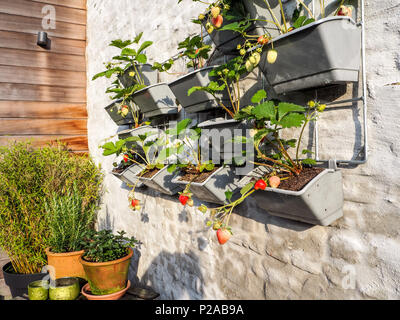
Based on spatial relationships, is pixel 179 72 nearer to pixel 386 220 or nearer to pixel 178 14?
pixel 178 14

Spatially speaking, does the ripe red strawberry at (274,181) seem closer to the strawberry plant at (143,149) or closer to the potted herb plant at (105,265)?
the strawberry plant at (143,149)

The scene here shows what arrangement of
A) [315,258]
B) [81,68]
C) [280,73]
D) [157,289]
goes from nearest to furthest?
[280,73] → [315,258] → [157,289] → [81,68]

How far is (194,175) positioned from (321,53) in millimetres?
766

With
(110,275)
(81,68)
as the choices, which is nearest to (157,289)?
(110,275)

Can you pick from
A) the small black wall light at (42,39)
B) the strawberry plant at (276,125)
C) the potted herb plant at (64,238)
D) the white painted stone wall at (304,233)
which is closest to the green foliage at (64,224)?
the potted herb plant at (64,238)

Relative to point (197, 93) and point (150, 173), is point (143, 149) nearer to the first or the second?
point (150, 173)

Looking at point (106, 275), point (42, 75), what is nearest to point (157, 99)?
point (106, 275)

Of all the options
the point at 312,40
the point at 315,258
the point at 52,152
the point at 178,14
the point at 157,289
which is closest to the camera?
the point at 312,40

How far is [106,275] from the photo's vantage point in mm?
1964

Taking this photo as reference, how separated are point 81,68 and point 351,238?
3126mm

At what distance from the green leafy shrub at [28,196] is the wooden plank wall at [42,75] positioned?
31 centimetres

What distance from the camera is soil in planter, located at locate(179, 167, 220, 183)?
1.32 metres
